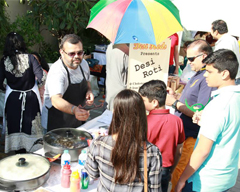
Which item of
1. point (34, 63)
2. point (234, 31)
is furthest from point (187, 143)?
point (234, 31)

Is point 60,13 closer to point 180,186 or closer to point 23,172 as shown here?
point 23,172

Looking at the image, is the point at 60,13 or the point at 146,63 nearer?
the point at 146,63

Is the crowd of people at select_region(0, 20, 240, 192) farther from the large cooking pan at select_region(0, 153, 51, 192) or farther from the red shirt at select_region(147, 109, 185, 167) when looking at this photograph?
the large cooking pan at select_region(0, 153, 51, 192)

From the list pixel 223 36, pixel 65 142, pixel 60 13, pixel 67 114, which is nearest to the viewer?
pixel 65 142

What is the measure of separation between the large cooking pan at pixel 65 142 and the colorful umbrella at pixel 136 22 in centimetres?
104

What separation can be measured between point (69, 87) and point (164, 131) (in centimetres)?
135

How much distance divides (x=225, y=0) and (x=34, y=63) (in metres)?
4.18

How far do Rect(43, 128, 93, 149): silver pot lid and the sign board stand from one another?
77 centimetres

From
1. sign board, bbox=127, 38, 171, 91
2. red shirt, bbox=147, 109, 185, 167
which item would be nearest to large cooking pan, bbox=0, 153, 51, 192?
red shirt, bbox=147, 109, 185, 167

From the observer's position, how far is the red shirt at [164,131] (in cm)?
211

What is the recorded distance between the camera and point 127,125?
1.53 meters

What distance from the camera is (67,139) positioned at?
2.46 m

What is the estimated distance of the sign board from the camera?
2779 mm

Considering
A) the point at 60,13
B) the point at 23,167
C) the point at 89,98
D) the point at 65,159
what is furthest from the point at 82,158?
the point at 60,13
